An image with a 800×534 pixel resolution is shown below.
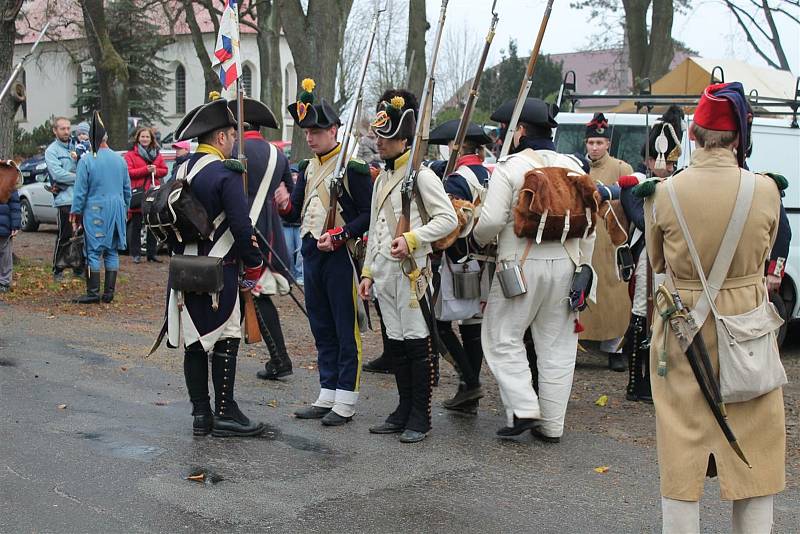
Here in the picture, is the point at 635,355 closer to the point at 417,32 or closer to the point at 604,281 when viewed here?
the point at 604,281

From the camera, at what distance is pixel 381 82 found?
154 feet

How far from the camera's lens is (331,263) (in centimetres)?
673

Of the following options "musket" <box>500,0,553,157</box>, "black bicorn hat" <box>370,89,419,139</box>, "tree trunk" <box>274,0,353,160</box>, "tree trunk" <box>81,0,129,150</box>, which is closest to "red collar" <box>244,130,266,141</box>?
"black bicorn hat" <box>370,89,419,139</box>

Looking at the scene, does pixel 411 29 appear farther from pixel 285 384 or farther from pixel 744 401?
pixel 744 401

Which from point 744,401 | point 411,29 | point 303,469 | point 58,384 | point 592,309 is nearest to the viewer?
point 744,401

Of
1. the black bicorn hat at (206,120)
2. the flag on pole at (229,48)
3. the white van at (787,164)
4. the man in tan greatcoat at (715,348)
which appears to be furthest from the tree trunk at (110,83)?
the man in tan greatcoat at (715,348)

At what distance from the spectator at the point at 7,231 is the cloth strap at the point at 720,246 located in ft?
29.9

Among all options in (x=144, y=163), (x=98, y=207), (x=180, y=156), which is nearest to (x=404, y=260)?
(x=98, y=207)

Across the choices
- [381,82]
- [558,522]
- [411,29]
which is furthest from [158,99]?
[558,522]

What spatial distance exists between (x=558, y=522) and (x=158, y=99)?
151 feet

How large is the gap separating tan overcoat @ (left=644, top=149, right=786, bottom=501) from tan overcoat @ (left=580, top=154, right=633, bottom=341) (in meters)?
→ 4.59

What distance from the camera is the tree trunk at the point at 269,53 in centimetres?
3212

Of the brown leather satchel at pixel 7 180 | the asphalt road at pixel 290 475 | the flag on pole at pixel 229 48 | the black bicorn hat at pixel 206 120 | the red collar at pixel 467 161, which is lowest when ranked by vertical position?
the asphalt road at pixel 290 475

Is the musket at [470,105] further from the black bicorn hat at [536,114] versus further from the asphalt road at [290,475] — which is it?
the asphalt road at [290,475]
